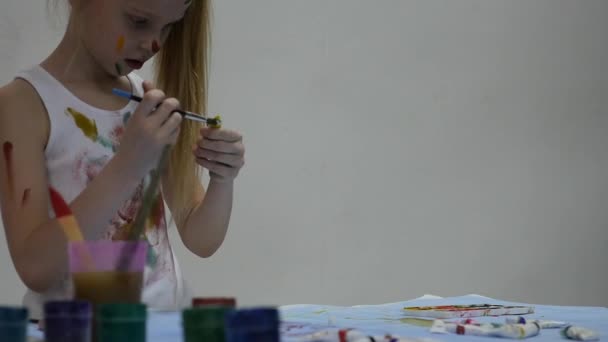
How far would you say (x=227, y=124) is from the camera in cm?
207

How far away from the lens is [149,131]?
84 centimetres

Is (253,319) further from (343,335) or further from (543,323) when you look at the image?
(543,323)

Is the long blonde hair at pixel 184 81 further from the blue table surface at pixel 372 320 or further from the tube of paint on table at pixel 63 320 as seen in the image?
the tube of paint on table at pixel 63 320

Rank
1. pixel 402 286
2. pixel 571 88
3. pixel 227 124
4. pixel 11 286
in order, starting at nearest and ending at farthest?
pixel 11 286, pixel 227 124, pixel 402 286, pixel 571 88

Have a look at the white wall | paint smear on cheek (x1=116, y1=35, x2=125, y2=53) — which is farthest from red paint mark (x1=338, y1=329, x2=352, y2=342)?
the white wall

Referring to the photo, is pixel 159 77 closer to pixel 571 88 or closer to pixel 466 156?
pixel 466 156

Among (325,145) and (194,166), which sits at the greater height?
(325,145)

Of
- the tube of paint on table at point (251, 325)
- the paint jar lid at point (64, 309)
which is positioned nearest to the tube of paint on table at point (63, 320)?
the paint jar lid at point (64, 309)

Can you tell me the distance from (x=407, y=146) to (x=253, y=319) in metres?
1.84

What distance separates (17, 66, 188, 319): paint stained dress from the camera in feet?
3.33

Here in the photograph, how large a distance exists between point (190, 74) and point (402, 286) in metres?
1.26

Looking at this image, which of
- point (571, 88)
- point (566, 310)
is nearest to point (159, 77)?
point (566, 310)

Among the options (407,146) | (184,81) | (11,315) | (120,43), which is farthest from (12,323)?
(407,146)

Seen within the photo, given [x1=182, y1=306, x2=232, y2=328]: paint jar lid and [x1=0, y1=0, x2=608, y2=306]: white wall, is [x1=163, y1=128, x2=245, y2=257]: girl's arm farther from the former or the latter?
[x1=0, y1=0, x2=608, y2=306]: white wall
